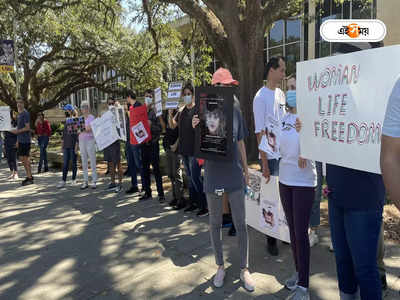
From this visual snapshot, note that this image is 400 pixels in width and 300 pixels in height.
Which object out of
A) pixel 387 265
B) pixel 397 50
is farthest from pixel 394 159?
pixel 387 265

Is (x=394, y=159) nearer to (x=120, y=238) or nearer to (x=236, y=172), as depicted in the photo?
(x=236, y=172)

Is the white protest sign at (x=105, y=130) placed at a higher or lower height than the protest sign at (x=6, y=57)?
lower

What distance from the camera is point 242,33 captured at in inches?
335

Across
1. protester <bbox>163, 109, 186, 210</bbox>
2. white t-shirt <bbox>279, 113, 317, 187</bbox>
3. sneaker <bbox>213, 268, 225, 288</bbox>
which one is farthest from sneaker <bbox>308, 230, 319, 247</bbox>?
protester <bbox>163, 109, 186, 210</bbox>

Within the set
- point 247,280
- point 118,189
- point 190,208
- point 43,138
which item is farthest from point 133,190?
point 43,138

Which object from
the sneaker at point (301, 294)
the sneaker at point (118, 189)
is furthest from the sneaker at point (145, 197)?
the sneaker at point (301, 294)

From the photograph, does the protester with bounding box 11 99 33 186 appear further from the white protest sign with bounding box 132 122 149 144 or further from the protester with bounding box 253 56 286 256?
the protester with bounding box 253 56 286 256

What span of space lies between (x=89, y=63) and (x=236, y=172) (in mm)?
21308

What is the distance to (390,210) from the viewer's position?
5074mm

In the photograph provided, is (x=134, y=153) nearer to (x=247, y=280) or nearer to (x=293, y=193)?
(x=247, y=280)

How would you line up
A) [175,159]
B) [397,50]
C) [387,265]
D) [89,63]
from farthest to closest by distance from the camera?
1. [89,63]
2. [175,159]
3. [387,265]
4. [397,50]

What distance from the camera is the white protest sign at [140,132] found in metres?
6.36

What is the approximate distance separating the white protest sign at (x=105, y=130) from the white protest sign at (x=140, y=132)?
97cm

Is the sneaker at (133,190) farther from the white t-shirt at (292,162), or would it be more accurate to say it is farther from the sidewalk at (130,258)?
the white t-shirt at (292,162)
